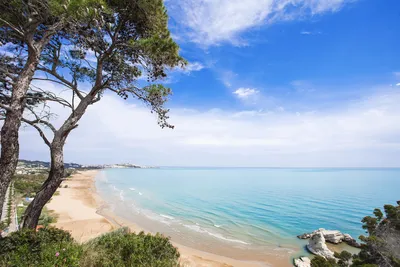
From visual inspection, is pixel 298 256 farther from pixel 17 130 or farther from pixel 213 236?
pixel 17 130

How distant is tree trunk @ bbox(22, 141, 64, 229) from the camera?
15.5ft

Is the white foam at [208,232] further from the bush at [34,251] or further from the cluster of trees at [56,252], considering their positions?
the bush at [34,251]

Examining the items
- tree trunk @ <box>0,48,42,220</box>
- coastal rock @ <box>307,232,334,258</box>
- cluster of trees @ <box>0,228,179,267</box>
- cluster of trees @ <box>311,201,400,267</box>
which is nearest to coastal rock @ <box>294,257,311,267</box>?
coastal rock @ <box>307,232,334,258</box>

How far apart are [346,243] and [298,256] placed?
6.82 meters

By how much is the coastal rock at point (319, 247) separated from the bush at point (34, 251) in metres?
17.8

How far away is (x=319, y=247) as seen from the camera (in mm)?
15562

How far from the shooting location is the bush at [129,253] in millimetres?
4590

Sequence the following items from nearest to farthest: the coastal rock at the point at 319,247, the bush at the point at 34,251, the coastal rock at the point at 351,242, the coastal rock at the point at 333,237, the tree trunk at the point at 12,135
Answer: the bush at the point at 34,251 → the tree trunk at the point at 12,135 → the coastal rock at the point at 319,247 → the coastal rock at the point at 351,242 → the coastal rock at the point at 333,237

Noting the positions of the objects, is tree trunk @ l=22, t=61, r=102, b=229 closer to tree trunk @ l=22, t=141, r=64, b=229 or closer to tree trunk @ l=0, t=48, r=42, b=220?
tree trunk @ l=22, t=141, r=64, b=229

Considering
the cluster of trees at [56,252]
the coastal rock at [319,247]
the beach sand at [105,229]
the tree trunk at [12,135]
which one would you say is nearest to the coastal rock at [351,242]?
the coastal rock at [319,247]

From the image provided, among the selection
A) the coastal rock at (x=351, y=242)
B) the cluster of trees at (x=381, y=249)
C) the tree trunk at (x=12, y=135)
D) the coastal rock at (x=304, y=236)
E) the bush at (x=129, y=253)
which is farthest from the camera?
the coastal rock at (x=304, y=236)

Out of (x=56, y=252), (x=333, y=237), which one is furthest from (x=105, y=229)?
(x=333, y=237)

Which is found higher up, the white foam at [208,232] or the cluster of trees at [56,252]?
the cluster of trees at [56,252]

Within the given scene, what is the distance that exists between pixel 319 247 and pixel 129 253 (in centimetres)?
1645
